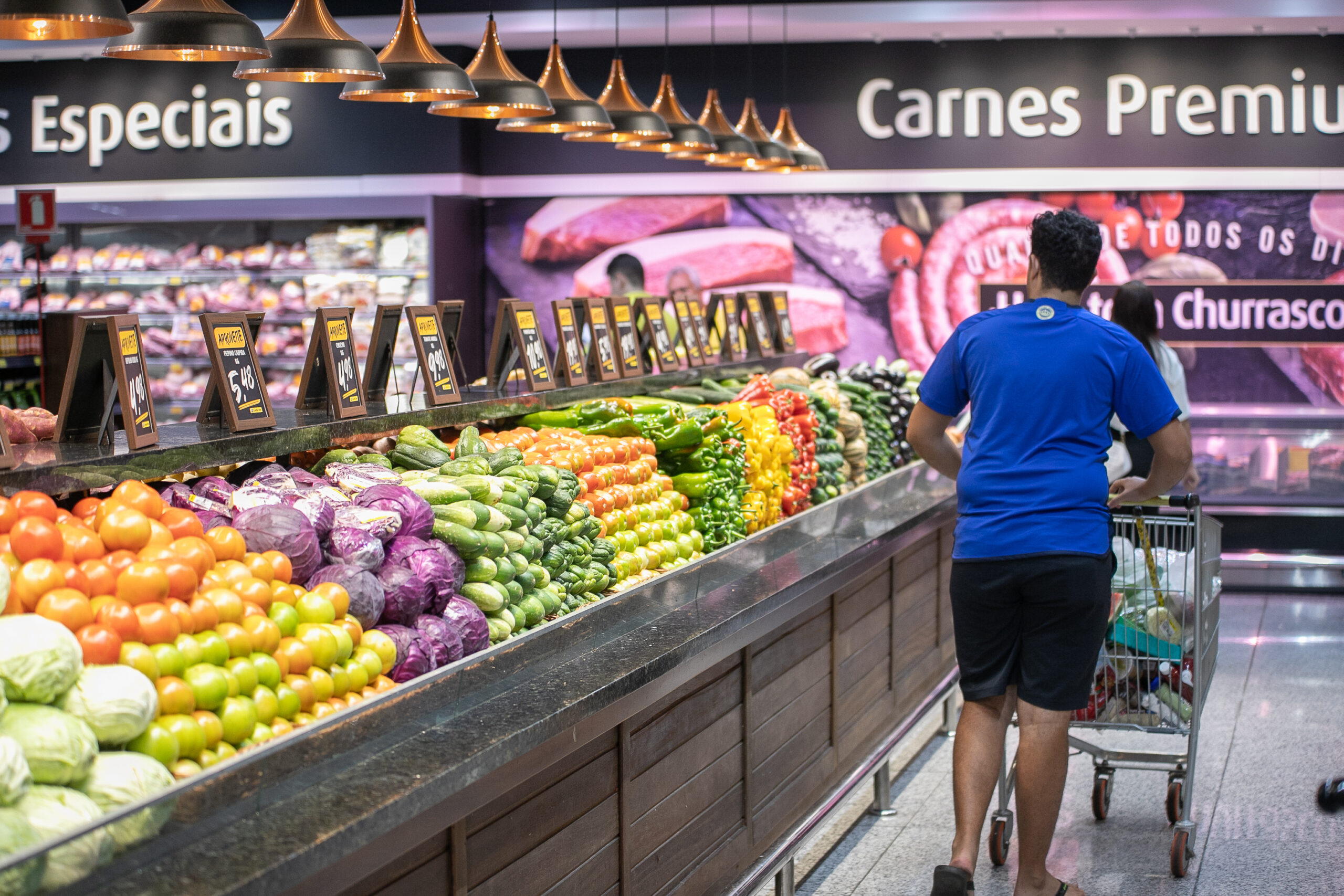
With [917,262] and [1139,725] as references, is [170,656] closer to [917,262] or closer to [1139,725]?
[1139,725]

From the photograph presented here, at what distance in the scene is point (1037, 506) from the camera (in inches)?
Result: 127

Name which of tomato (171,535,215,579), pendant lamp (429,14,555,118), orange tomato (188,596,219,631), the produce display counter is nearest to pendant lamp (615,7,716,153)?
pendant lamp (429,14,555,118)

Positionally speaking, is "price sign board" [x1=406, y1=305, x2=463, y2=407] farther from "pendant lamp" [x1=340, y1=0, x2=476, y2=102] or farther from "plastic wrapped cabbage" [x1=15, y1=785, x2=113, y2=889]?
"plastic wrapped cabbage" [x1=15, y1=785, x2=113, y2=889]

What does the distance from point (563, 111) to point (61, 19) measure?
2337mm

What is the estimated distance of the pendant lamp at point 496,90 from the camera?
14.3ft

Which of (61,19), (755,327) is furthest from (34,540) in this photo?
(755,327)

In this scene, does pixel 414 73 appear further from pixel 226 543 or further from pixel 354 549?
pixel 226 543

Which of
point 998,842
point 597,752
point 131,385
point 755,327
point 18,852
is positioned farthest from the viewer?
point 755,327

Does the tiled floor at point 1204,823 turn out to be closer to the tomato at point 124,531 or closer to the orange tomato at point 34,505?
the tomato at point 124,531

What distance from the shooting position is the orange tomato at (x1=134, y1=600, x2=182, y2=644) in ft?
6.56

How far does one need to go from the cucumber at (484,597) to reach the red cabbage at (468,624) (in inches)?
2.7

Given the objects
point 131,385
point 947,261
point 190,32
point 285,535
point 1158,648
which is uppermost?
point 190,32

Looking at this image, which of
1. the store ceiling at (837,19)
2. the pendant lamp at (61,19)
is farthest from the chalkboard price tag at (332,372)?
the store ceiling at (837,19)

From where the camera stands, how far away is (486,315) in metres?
10.3
